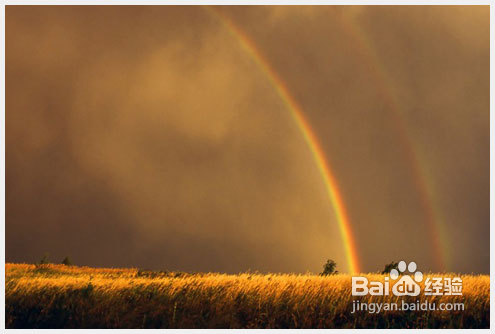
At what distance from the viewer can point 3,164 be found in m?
20.1

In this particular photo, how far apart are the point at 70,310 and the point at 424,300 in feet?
34.4

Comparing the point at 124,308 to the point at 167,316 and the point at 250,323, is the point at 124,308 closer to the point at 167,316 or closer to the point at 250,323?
the point at 167,316

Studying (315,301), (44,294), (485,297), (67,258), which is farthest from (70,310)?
(67,258)

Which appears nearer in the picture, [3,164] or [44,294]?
[44,294]

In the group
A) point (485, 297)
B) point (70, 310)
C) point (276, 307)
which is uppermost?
point (485, 297)

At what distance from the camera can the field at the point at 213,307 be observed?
1444 cm

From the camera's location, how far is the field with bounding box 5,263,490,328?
1444 centimetres

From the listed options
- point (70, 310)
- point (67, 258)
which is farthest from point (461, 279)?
point (67, 258)

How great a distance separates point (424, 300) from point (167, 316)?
7.71m

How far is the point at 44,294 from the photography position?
1536 cm

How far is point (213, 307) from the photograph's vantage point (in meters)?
14.9

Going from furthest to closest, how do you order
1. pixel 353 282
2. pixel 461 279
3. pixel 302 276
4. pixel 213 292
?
pixel 302 276, pixel 461 279, pixel 353 282, pixel 213 292

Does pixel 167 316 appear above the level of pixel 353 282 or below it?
below

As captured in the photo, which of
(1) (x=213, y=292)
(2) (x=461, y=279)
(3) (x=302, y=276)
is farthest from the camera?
(3) (x=302, y=276)
